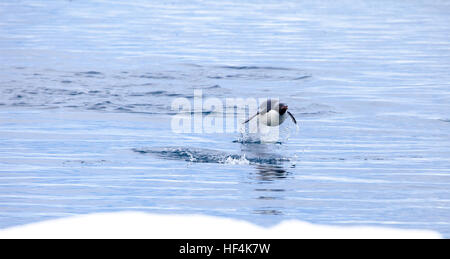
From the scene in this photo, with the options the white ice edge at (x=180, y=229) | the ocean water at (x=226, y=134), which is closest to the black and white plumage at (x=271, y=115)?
the ocean water at (x=226, y=134)

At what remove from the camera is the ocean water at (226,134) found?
12.4 meters

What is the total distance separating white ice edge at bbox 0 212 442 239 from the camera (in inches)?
419

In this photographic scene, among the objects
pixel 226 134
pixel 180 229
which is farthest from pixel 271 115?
pixel 180 229

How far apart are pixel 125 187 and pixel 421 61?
1730 centimetres

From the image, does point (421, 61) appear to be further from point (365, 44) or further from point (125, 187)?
point (125, 187)

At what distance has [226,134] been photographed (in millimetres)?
17203

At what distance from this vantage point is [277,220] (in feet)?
37.7

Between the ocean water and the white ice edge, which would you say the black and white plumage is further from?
the white ice edge

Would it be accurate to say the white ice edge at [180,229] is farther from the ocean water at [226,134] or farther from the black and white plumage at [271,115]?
the black and white plumage at [271,115]

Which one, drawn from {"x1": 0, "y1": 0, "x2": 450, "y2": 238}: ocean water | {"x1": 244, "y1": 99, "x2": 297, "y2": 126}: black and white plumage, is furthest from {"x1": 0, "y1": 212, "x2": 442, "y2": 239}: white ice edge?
{"x1": 244, "y1": 99, "x2": 297, "y2": 126}: black and white plumage

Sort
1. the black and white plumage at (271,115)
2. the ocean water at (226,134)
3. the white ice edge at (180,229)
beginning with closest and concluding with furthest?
the white ice edge at (180,229) → the ocean water at (226,134) → the black and white plumage at (271,115)

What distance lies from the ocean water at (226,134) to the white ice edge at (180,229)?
30 cm

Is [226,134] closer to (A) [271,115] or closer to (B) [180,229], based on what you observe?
(A) [271,115]
